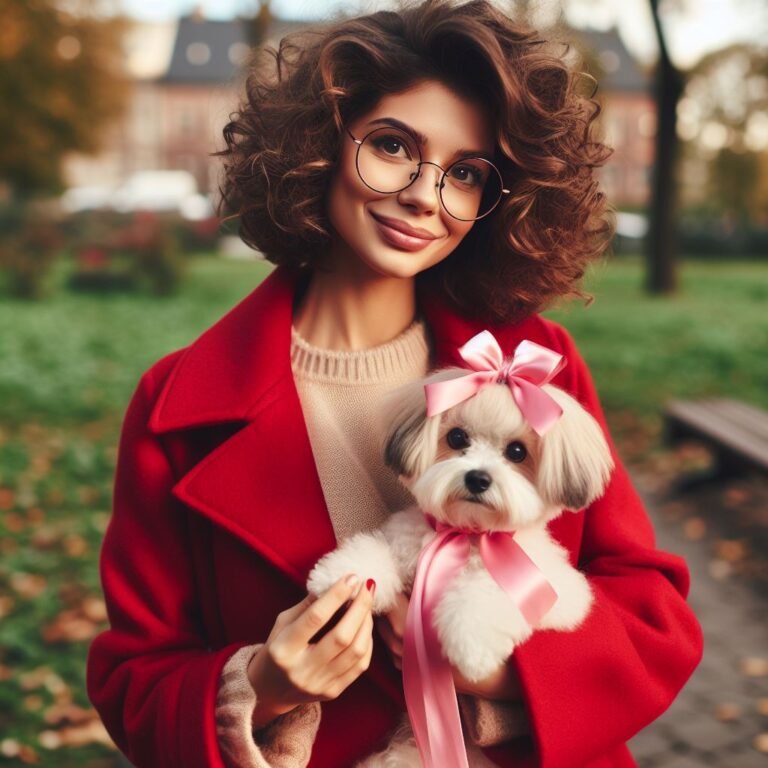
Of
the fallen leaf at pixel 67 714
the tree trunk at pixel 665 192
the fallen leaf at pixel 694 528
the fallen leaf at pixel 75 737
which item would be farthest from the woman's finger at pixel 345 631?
the tree trunk at pixel 665 192

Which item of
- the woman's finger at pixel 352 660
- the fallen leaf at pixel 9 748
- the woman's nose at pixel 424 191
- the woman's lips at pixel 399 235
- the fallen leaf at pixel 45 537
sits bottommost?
the fallen leaf at pixel 45 537

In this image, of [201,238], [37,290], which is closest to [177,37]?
[201,238]

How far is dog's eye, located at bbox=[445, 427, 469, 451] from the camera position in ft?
5.33

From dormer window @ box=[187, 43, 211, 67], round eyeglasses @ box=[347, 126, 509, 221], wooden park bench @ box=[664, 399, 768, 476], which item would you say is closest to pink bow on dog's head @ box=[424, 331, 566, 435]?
round eyeglasses @ box=[347, 126, 509, 221]

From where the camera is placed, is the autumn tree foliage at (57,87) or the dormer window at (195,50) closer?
the autumn tree foliage at (57,87)

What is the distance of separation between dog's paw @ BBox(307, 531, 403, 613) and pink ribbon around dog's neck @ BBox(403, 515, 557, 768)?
0.06m

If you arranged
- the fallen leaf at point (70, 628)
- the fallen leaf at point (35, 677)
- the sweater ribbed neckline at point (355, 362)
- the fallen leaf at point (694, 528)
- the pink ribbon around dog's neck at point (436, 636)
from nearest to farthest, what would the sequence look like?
the pink ribbon around dog's neck at point (436, 636)
the sweater ribbed neckline at point (355, 362)
the fallen leaf at point (35, 677)
the fallen leaf at point (70, 628)
the fallen leaf at point (694, 528)

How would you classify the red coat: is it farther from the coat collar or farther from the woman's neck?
the woman's neck

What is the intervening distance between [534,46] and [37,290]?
45.4 feet

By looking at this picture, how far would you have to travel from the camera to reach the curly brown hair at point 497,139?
184 centimetres

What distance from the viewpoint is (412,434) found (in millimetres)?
1624

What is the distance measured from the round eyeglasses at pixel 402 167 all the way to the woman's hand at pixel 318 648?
2.62ft

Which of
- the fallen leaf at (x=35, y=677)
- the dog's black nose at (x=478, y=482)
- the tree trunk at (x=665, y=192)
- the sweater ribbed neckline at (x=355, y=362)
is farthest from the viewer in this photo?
the tree trunk at (x=665, y=192)

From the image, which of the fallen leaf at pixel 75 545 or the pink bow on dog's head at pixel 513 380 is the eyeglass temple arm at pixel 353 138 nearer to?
the pink bow on dog's head at pixel 513 380
